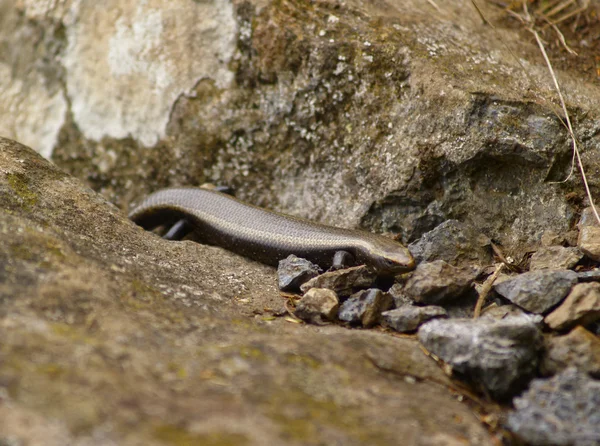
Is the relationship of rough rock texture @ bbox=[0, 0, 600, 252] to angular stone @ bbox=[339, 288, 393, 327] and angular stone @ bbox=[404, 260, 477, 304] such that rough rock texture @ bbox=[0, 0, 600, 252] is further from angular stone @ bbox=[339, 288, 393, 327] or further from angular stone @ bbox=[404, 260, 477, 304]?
angular stone @ bbox=[339, 288, 393, 327]

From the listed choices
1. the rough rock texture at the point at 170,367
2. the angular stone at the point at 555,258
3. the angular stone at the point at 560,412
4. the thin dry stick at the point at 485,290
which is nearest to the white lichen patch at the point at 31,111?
the rough rock texture at the point at 170,367

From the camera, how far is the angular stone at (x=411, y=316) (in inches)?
128

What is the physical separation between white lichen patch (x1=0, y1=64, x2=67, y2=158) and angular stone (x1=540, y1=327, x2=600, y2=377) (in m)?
5.19

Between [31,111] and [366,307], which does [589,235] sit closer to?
[366,307]

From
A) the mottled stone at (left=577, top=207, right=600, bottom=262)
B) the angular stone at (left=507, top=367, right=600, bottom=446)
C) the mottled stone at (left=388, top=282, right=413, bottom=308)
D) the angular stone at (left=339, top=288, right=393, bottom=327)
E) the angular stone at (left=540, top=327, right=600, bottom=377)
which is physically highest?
the mottled stone at (left=577, top=207, right=600, bottom=262)

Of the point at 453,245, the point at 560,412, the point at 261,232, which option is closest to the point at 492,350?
the point at 560,412

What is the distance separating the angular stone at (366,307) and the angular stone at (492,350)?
60 centimetres

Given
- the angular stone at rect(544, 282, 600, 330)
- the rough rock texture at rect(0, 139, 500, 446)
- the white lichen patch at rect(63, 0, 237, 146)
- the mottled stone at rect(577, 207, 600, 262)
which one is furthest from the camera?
the white lichen patch at rect(63, 0, 237, 146)

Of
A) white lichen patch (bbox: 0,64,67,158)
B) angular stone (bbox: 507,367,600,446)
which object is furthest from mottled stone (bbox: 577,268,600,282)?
white lichen patch (bbox: 0,64,67,158)

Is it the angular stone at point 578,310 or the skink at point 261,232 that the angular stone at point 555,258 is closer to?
the angular stone at point 578,310

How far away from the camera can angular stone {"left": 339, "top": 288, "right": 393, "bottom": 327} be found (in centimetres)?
345

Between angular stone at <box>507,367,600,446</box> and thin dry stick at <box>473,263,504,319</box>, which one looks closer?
angular stone at <box>507,367,600,446</box>

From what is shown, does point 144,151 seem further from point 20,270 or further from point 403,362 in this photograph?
point 403,362

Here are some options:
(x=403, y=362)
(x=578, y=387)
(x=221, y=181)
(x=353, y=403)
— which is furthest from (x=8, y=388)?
(x=221, y=181)
